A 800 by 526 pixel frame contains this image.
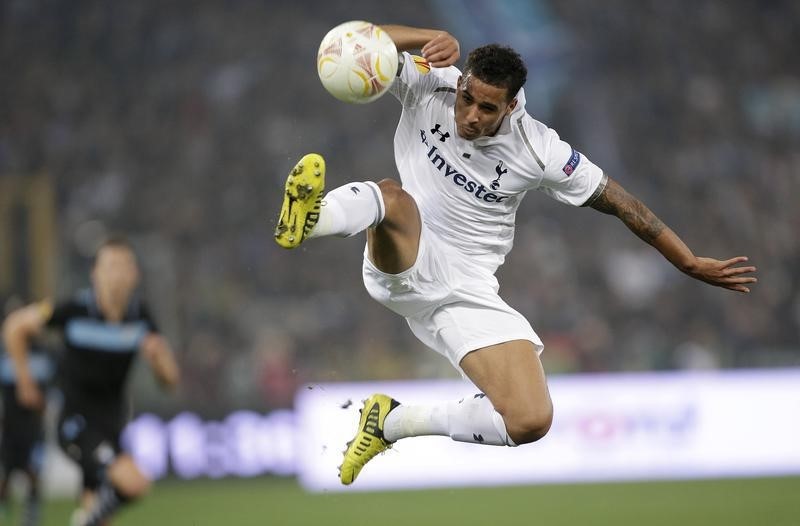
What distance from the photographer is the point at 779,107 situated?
19750 millimetres

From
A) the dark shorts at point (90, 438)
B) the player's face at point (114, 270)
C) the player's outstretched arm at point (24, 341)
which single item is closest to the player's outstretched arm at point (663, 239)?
the player's face at point (114, 270)

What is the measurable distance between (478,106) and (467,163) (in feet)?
1.34

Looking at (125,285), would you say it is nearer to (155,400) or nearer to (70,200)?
(155,400)

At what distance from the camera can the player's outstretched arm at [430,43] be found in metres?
5.55

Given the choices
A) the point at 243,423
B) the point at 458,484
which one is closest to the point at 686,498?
the point at 458,484

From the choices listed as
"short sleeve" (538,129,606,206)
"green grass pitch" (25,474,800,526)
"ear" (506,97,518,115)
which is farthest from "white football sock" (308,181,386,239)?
"green grass pitch" (25,474,800,526)

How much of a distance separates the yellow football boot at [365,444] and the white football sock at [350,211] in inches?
53.2

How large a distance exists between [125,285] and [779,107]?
14940 mm

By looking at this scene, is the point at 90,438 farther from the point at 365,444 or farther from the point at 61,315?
the point at 365,444

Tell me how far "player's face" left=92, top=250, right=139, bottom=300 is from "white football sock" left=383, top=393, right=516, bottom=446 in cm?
209

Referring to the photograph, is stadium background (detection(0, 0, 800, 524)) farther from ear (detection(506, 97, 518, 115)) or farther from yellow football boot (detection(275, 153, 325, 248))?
yellow football boot (detection(275, 153, 325, 248))

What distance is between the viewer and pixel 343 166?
17.9 metres

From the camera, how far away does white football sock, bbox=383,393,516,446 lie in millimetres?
6030

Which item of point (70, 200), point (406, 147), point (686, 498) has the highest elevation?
point (70, 200)
